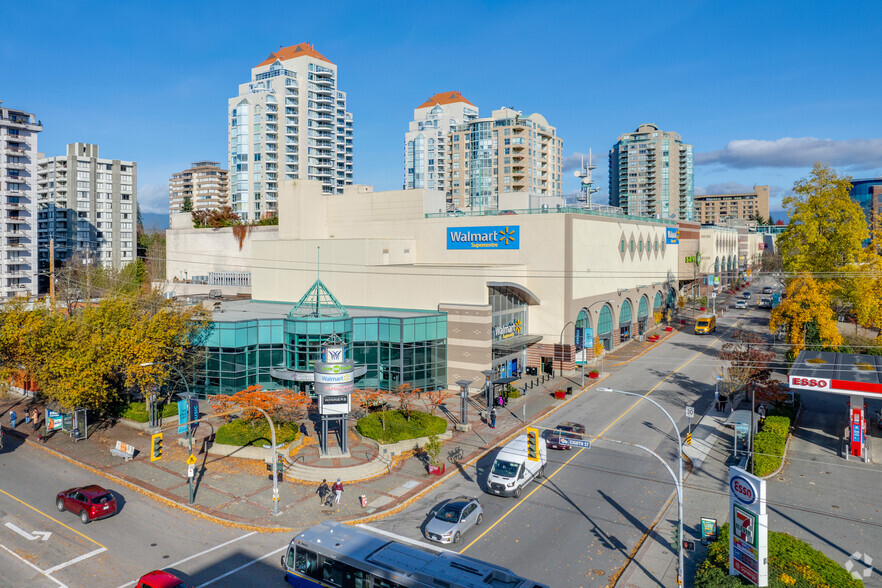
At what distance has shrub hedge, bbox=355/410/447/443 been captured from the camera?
3938 centimetres

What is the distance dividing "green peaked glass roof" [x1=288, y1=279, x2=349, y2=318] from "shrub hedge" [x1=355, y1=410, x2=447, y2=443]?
10.3 metres

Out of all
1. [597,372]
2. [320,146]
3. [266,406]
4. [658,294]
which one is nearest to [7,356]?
[266,406]

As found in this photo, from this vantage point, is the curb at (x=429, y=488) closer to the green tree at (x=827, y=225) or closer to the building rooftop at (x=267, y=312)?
the building rooftop at (x=267, y=312)

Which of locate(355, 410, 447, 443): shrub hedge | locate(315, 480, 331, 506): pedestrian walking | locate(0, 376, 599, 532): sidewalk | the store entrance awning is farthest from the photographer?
the store entrance awning

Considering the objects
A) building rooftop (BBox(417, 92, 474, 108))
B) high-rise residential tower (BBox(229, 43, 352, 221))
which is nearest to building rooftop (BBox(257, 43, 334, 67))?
high-rise residential tower (BBox(229, 43, 352, 221))

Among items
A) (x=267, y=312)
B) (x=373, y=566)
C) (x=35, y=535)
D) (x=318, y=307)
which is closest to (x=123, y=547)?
(x=35, y=535)

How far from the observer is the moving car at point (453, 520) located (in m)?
26.8

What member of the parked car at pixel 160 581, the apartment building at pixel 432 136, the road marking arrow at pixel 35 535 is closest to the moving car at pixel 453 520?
the parked car at pixel 160 581

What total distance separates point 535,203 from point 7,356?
173 feet

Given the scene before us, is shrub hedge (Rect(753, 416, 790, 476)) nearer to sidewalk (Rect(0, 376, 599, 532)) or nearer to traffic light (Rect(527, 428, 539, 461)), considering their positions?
traffic light (Rect(527, 428, 539, 461))

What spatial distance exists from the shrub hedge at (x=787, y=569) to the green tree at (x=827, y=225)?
40.2 meters

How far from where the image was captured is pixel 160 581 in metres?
22.0

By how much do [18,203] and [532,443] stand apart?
104490 mm

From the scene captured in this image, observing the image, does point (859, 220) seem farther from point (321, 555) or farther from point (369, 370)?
point (321, 555)
